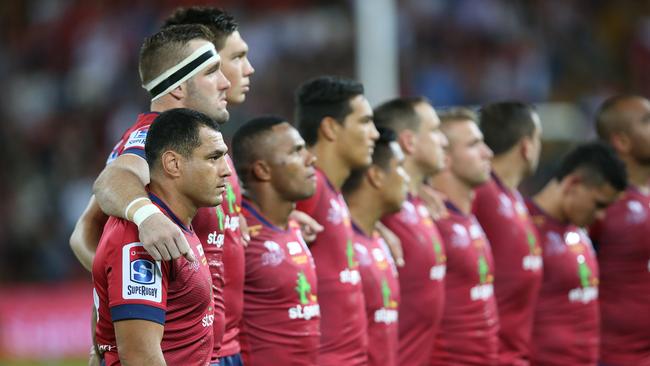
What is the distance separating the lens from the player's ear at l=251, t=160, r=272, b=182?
7016 mm

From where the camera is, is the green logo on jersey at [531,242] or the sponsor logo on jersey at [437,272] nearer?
the sponsor logo on jersey at [437,272]

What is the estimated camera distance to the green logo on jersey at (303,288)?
686 cm

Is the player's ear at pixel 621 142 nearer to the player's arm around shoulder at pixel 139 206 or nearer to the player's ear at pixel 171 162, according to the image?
the player's arm around shoulder at pixel 139 206

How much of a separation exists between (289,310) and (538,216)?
10.4 ft

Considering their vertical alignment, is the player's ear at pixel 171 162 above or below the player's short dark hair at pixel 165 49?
below

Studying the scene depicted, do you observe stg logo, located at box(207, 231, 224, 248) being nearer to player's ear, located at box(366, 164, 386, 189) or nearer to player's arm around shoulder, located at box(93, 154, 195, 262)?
player's arm around shoulder, located at box(93, 154, 195, 262)

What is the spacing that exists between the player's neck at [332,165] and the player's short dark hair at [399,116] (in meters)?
0.92

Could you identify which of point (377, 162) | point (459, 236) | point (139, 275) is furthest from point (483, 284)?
point (139, 275)

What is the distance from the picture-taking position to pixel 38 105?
65.7ft

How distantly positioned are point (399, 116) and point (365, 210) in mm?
966

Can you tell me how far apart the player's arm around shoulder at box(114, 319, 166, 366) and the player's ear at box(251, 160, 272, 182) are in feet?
6.84

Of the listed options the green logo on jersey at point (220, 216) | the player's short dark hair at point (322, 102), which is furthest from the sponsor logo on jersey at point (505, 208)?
the green logo on jersey at point (220, 216)

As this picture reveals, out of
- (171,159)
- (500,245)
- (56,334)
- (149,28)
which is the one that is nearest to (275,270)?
(171,159)

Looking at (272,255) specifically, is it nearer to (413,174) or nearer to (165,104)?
(165,104)
